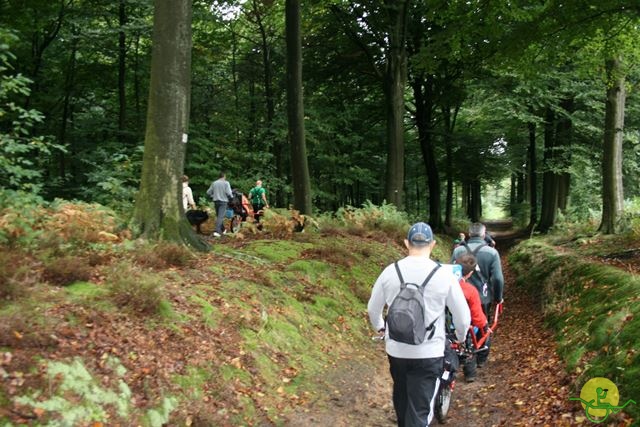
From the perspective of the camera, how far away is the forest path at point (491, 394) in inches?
238

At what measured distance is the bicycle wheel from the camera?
19.2ft

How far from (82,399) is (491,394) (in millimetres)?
5354

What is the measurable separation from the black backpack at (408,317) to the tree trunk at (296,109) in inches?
436

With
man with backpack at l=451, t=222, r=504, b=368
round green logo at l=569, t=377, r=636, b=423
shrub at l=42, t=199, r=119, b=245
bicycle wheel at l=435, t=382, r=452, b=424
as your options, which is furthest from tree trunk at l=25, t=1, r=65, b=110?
round green logo at l=569, t=377, r=636, b=423

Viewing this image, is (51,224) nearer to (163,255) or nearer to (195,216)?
(163,255)

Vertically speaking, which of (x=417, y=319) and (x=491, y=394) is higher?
(x=417, y=319)

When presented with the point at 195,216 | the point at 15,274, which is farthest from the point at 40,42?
the point at 15,274

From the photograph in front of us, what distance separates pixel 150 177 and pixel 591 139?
78.8 feet

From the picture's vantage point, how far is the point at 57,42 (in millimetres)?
20484

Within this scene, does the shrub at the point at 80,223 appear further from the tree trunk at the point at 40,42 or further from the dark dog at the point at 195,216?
the tree trunk at the point at 40,42

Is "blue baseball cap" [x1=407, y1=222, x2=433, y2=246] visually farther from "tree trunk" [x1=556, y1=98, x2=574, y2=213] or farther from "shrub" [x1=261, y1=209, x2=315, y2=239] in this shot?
"tree trunk" [x1=556, y1=98, x2=574, y2=213]

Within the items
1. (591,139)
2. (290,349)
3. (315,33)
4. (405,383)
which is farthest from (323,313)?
(591,139)

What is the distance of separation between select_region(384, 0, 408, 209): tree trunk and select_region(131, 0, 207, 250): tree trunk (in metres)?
13.1

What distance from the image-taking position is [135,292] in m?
5.93
